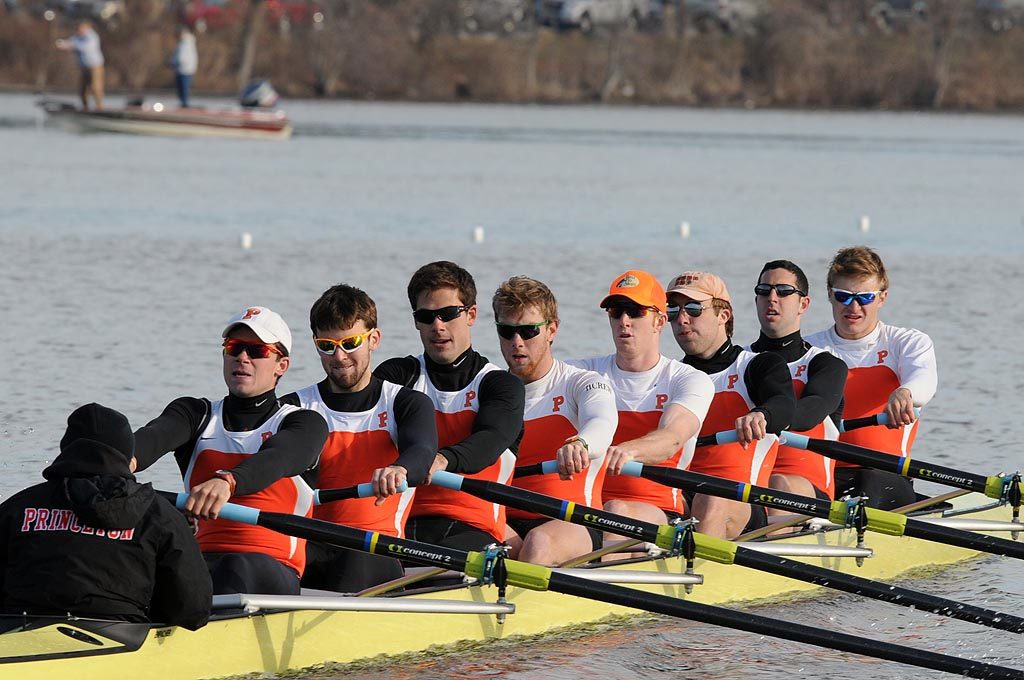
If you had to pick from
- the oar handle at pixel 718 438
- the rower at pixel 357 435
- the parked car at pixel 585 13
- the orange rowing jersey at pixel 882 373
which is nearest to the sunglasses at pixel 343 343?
the rower at pixel 357 435

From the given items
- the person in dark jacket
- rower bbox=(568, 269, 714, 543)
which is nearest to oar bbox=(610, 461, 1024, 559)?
rower bbox=(568, 269, 714, 543)

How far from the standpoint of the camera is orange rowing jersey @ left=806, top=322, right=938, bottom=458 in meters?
8.53

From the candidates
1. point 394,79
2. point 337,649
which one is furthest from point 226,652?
point 394,79

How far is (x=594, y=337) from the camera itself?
14.9m

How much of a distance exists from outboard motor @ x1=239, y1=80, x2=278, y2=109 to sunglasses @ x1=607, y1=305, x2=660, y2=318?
29.9m

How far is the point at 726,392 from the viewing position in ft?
25.8

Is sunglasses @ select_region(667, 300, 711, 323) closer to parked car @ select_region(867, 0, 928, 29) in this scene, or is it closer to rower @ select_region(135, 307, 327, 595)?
rower @ select_region(135, 307, 327, 595)

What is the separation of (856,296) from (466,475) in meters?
2.69

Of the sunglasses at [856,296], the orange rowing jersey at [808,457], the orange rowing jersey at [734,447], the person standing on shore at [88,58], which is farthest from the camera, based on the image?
the person standing on shore at [88,58]

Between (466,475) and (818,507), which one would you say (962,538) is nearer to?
(818,507)

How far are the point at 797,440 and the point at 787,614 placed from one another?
0.76 m

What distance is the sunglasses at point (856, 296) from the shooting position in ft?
28.3

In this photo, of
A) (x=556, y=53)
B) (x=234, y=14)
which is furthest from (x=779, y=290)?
(x=234, y=14)

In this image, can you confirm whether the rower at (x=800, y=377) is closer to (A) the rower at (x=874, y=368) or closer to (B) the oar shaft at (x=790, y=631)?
(A) the rower at (x=874, y=368)
